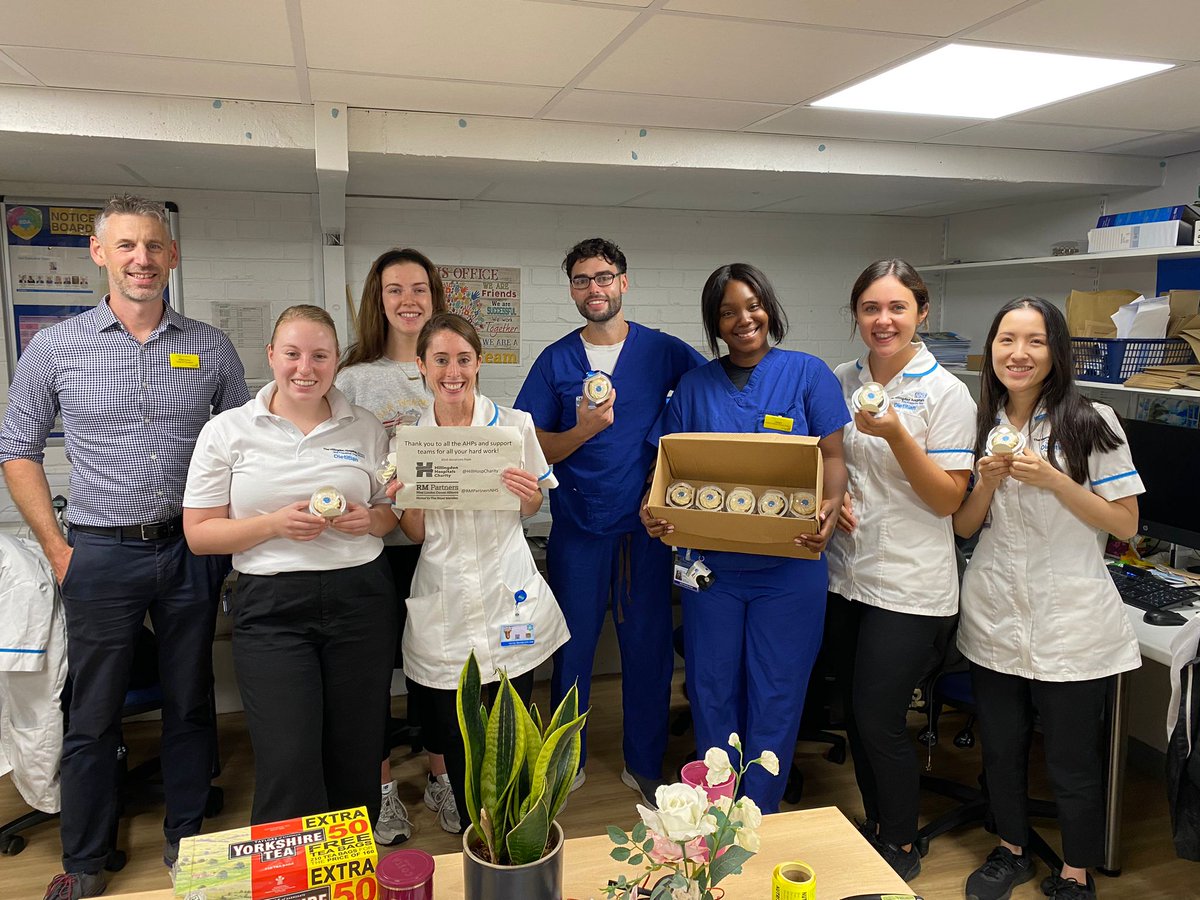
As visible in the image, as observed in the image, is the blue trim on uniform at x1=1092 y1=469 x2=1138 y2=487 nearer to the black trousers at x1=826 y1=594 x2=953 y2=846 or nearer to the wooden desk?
the black trousers at x1=826 y1=594 x2=953 y2=846

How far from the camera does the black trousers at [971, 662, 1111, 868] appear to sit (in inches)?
89.0

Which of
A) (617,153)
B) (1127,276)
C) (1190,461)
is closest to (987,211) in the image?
(1127,276)

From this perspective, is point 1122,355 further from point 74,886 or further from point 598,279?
point 74,886

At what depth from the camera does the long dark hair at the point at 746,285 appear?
7.95 ft

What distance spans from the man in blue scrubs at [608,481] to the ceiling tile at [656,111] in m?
0.42

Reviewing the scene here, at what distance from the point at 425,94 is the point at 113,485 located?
1420 millimetres

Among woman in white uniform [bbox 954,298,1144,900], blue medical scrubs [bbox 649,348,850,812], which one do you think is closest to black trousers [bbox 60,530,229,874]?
blue medical scrubs [bbox 649,348,850,812]

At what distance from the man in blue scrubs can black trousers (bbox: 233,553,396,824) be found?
27.6 inches

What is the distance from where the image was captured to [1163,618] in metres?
2.49

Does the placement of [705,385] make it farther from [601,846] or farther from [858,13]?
[601,846]

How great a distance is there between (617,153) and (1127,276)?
232 centimetres

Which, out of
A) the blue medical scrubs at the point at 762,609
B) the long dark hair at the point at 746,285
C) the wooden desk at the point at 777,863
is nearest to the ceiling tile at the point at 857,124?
the long dark hair at the point at 746,285

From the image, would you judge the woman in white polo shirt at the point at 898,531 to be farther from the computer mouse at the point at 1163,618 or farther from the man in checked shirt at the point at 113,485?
the man in checked shirt at the point at 113,485

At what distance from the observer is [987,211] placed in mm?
4422
